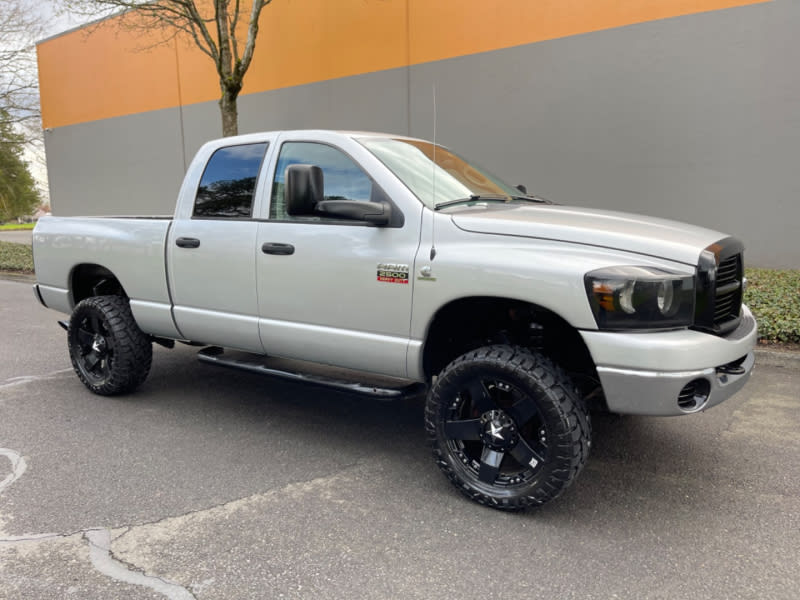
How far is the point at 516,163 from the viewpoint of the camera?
10.9m

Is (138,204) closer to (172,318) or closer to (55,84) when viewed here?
(55,84)

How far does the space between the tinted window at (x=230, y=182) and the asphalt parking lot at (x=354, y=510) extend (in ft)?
5.01

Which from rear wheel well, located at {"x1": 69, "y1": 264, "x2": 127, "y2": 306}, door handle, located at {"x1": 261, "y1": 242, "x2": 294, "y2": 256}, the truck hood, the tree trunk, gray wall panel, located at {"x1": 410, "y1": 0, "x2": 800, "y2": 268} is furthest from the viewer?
the tree trunk

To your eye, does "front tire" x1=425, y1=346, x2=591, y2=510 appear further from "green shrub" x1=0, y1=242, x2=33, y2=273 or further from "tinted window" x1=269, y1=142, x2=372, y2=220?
"green shrub" x1=0, y1=242, x2=33, y2=273

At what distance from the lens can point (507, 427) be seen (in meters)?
3.15

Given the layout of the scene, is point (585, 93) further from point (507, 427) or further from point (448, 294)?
point (507, 427)

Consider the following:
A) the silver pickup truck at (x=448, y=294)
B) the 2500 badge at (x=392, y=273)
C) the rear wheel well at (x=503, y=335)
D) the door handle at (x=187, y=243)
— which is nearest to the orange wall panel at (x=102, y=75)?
the door handle at (x=187, y=243)

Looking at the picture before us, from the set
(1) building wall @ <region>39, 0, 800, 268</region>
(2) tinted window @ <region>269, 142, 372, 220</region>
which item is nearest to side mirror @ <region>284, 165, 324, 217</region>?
(2) tinted window @ <region>269, 142, 372, 220</region>

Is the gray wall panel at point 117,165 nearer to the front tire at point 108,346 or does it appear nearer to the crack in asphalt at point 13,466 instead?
the front tire at point 108,346

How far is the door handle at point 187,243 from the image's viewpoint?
14.2 feet

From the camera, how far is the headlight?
110 inches

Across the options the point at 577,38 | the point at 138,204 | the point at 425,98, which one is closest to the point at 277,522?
the point at 577,38

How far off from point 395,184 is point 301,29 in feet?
37.7

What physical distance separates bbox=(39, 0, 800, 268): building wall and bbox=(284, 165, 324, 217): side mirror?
758 centimetres
